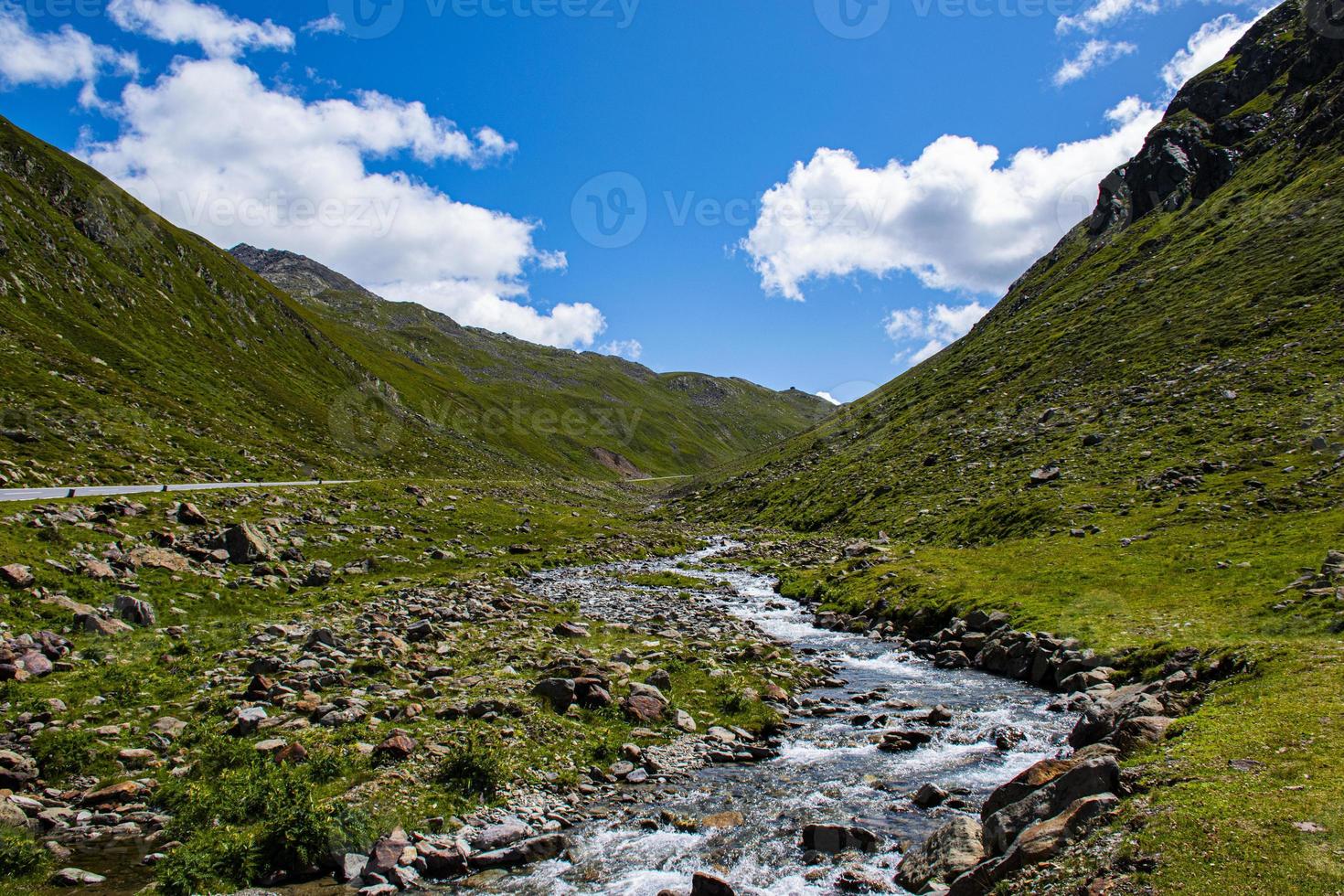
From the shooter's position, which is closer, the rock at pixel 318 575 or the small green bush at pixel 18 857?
the small green bush at pixel 18 857

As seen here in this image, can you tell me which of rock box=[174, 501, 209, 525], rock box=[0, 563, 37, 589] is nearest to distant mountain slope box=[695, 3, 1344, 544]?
rock box=[174, 501, 209, 525]

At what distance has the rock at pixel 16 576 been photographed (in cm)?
2159

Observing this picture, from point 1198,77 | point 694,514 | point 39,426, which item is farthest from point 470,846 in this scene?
point 1198,77

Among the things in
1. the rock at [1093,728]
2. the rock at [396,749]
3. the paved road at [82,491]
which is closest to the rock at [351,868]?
the rock at [396,749]

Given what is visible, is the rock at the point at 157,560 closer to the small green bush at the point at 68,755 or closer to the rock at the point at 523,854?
the small green bush at the point at 68,755

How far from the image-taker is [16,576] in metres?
21.8

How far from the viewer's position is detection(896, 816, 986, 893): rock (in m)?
11.2

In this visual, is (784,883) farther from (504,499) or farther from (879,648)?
(504,499)

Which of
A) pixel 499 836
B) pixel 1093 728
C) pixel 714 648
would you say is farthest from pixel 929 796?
pixel 714 648

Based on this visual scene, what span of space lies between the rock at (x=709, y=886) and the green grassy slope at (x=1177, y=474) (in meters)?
4.89

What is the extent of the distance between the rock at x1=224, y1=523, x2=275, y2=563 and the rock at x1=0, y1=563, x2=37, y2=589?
10191 mm

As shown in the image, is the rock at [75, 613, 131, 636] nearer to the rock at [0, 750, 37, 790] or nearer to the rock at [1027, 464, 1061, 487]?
the rock at [0, 750, 37, 790]

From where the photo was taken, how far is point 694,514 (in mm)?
104062

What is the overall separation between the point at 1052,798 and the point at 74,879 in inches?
656
